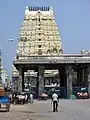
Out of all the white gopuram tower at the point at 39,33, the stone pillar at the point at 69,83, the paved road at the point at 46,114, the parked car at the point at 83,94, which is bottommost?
the paved road at the point at 46,114

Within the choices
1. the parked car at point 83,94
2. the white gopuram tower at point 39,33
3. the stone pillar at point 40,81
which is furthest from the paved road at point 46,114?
the white gopuram tower at point 39,33

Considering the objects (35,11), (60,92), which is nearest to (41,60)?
(60,92)

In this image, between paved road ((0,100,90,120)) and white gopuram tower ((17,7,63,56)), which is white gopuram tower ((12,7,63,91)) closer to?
white gopuram tower ((17,7,63,56))

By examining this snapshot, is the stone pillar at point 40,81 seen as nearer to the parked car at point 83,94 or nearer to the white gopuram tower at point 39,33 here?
the parked car at point 83,94

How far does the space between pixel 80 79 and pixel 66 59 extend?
750 inches

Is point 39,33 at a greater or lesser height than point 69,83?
greater

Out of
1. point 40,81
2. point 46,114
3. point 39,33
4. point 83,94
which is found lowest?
point 46,114

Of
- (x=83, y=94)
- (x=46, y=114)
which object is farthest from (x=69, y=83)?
(x=46, y=114)

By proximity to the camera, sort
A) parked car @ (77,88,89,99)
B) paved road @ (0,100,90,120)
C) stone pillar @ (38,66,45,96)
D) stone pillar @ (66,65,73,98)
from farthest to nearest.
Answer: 1. stone pillar @ (66,65,73,98)
2. stone pillar @ (38,66,45,96)
3. parked car @ (77,88,89,99)
4. paved road @ (0,100,90,120)

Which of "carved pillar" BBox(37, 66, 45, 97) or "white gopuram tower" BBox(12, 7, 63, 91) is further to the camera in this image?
"white gopuram tower" BBox(12, 7, 63, 91)

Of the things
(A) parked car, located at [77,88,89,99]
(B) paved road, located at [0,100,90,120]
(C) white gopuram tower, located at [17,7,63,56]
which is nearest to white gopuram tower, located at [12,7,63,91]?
(C) white gopuram tower, located at [17,7,63,56]

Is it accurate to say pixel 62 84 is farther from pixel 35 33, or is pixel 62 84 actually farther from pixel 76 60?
pixel 35 33

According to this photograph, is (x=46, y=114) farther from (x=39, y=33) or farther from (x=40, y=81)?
(x=39, y=33)

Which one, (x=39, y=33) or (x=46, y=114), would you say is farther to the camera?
(x=39, y=33)
